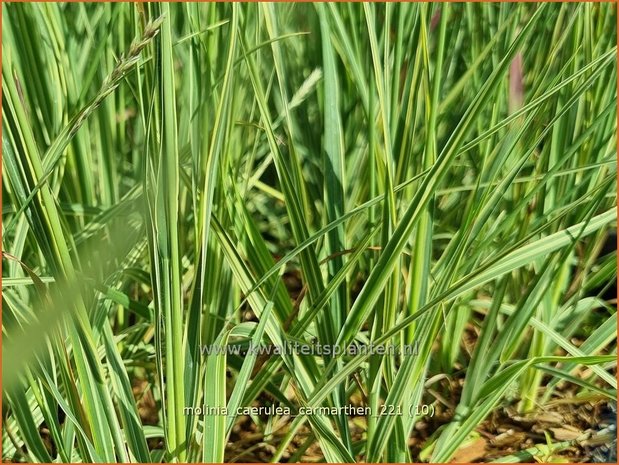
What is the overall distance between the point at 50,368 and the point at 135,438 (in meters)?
0.14

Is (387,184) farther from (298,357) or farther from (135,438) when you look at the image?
(135,438)

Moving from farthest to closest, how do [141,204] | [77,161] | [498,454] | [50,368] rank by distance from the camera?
[77,161] → [498,454] → [50,368] → [141,204]

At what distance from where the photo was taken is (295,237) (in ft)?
3.10

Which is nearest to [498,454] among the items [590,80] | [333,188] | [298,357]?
[298,357]

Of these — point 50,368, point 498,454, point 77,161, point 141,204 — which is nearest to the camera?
point 141,204

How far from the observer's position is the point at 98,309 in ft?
3.30

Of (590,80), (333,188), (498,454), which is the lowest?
(498,454)

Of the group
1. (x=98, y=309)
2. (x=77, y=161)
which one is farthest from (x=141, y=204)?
(x=77, y=161)

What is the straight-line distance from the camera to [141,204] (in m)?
0.83

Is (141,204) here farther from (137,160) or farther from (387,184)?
(137,160)

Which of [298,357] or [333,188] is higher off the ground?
[333,188]

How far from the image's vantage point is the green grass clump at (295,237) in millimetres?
835

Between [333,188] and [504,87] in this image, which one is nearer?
[333,188]

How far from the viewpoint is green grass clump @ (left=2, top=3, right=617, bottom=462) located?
83 cm
